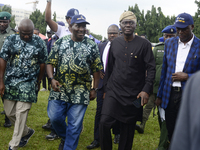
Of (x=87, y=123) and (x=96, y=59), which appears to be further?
(x=87, y=123)

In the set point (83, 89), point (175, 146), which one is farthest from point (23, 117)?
point (175, 146)

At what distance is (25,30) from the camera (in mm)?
4816

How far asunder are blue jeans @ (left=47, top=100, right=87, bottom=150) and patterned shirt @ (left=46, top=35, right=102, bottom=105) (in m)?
0.11

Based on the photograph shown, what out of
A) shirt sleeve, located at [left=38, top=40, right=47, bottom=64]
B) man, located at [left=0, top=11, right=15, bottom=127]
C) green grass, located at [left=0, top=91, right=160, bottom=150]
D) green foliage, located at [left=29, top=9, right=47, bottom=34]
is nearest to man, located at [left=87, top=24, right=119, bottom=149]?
green grass, located at [left=0, top=91, right=160, bottom=150]

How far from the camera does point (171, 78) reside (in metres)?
4.50

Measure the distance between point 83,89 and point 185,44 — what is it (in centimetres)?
181

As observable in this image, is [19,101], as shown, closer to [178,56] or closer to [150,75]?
[150,75]

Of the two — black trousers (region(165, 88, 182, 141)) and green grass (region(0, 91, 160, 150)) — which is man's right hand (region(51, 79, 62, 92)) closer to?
green grass (region(0, 91, 160, 150))

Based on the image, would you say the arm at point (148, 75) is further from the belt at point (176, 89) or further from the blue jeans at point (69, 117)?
the blue jeans at point (69, 117)

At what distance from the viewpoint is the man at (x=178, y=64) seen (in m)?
4.29

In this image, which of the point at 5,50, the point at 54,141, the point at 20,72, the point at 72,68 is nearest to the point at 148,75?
the point at 72,68

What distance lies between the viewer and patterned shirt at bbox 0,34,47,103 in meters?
4.80

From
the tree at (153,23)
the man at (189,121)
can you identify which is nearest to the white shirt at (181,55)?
the man at (189,121)

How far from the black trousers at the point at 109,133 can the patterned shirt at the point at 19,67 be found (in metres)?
1.39
